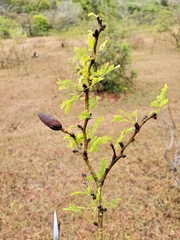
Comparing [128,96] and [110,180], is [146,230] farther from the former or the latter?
[128,96]

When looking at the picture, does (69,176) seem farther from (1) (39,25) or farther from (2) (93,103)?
(1) (39,25)

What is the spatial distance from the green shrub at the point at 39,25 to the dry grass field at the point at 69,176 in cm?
1357

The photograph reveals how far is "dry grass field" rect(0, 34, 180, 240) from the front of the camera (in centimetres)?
332

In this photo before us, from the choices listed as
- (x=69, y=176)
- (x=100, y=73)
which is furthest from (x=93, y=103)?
(x=69, y=176)

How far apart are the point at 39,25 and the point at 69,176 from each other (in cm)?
1842

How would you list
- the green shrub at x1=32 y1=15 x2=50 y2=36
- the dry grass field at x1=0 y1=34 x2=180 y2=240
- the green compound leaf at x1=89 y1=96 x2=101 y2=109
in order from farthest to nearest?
1. the green shrub at x1=32 y1=15 x2=50 y2=36
2. the dry grass field at x1=0 y1=34 x2=180 y2=240
3. the green compound leaf at x1=89 y1=96 x2=101 y2=109

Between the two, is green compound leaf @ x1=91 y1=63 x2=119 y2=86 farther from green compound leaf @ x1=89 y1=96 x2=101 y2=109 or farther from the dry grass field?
the dry grass field

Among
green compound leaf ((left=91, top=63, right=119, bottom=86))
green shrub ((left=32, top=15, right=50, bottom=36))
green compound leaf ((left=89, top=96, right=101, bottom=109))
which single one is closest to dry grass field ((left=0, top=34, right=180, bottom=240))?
green compound leaf ((left=89, top=96, right=101, bottom=109))

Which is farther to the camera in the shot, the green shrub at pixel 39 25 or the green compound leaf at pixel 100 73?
the green shrub at pixel 39 25

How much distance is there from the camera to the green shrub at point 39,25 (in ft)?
65.1

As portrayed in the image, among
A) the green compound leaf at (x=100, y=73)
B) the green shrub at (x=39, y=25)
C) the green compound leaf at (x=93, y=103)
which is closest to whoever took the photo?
the green compound leaf at (x=100, y=73)

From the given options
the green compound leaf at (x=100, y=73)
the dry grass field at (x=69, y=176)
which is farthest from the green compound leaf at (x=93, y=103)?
the dry grass field at (x=69, y=176)

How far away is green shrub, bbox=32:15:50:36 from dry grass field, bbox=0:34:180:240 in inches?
534

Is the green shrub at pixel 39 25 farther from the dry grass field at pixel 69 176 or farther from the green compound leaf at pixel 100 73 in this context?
the green compound leaf at pixel 100 73
